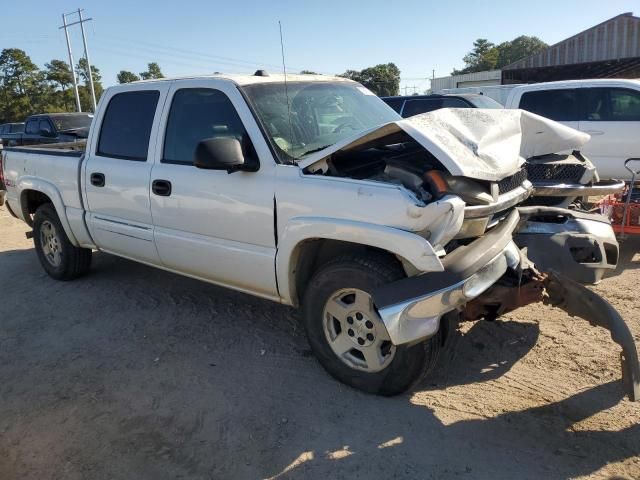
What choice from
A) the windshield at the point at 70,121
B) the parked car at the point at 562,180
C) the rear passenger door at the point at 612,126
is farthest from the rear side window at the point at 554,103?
the windshield at the point at 70,121

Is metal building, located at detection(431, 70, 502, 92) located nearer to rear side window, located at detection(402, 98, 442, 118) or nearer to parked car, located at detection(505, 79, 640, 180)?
rear side window, located at detection(402, 98, 442, 118)

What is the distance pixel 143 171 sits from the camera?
428cm

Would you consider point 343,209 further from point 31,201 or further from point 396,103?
point 396,103

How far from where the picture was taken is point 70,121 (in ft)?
48.5

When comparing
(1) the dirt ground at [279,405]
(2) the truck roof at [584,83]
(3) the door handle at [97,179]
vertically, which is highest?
(2) the truck roof at [584,83]

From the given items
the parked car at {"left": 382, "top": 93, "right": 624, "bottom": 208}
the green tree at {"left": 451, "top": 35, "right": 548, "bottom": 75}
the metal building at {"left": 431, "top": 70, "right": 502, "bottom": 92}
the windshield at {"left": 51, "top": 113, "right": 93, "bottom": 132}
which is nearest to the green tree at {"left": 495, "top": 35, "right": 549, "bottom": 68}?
the green tree at {"left": 451, "top": 35, "right": 548, "bottom": 75}

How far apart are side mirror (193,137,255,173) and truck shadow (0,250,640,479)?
146 cm

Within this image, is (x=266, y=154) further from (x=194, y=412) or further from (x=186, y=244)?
(x=194, y=412)

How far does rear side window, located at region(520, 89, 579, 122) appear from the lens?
8.31 meters

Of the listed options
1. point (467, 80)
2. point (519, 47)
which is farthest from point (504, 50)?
point (467, 80)

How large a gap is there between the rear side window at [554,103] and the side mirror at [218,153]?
21.5 feet

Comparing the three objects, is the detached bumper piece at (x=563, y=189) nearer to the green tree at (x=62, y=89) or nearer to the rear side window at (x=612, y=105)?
the rear side window at (x=612, y=105)

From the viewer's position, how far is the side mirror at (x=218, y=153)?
3271 mm

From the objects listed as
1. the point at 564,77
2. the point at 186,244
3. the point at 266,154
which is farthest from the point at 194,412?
the point at 564,77
